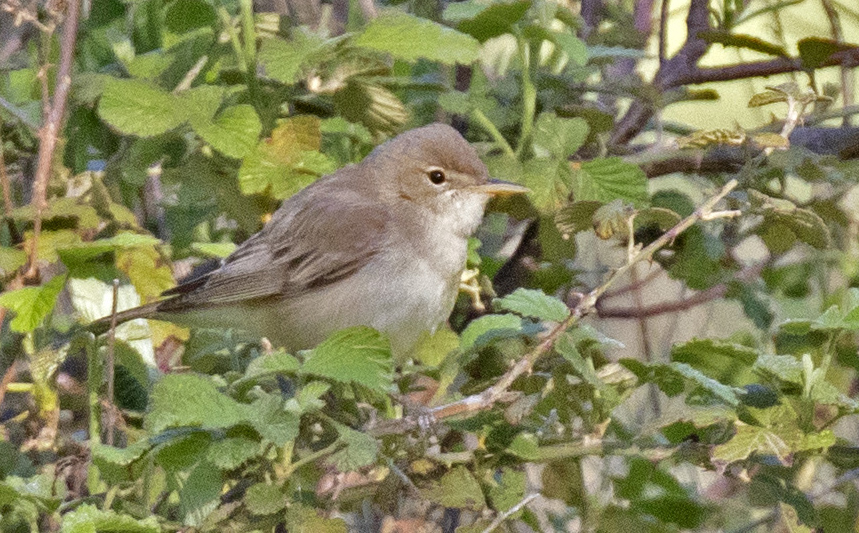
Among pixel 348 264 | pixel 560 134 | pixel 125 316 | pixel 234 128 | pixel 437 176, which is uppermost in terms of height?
pixel 234 128

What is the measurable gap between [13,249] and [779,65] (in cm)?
187

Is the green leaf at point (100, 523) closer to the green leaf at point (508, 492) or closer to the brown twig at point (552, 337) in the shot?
the brown twig at point (552, 337)

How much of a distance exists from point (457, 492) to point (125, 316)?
0.86m

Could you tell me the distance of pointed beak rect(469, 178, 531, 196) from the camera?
7.93 feet

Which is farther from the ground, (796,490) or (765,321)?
(796,490)

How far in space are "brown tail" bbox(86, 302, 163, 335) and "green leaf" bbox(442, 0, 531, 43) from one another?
899 mm

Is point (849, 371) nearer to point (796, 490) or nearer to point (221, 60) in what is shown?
point (796, 490)

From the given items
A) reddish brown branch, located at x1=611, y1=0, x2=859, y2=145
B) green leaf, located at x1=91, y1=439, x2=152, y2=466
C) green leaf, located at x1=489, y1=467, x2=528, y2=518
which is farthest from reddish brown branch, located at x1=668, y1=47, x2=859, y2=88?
green leaf, located at x1=91, y1=439, x2=152, y2=466

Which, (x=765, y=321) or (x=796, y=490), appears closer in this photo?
(x=796, y=490)

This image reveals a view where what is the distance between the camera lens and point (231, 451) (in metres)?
1.49

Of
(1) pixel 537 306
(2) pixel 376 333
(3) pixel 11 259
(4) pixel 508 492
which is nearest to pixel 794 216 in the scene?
(1) pixel 537 306

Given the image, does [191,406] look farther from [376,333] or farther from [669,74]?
[669,74]

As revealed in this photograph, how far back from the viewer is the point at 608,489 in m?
2.86

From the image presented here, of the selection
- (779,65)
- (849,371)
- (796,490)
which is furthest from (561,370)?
(849,371)
